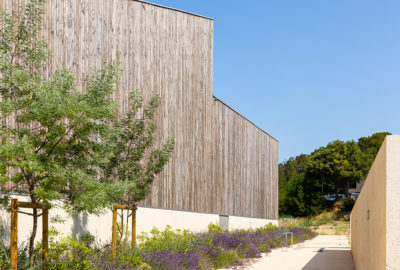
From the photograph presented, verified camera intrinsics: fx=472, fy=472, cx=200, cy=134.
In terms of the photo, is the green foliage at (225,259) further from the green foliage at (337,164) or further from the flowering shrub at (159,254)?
the green foliage at (337,164)

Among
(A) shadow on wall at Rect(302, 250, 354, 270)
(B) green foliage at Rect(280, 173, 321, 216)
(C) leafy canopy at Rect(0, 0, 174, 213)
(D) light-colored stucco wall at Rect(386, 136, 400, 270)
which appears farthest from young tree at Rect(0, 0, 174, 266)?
(B) green foliage at Rect(280, 173, 321, 216)

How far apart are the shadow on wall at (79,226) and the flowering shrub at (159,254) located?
341 mm

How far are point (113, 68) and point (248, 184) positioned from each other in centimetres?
1620

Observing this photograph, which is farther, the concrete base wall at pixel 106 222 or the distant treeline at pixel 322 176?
the distant treeline at pixel 322 176

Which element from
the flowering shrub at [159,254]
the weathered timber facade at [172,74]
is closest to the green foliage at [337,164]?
the weathered timber facade at [172,74]

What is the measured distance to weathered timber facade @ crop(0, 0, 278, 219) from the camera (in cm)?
1193

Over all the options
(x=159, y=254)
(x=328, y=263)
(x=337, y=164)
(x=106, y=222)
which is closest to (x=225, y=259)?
(x=159, y=254)

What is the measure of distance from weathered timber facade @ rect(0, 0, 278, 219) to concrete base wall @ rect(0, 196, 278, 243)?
29 cm

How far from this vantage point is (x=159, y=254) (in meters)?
9.19

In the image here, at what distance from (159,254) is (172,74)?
24.5 ft

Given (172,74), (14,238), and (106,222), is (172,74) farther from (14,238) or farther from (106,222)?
(14,238)

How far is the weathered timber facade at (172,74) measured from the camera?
11.9 m

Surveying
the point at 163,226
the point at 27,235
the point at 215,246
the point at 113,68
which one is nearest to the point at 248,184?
the point at 163,226

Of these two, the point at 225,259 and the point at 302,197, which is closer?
the point at 225,259
